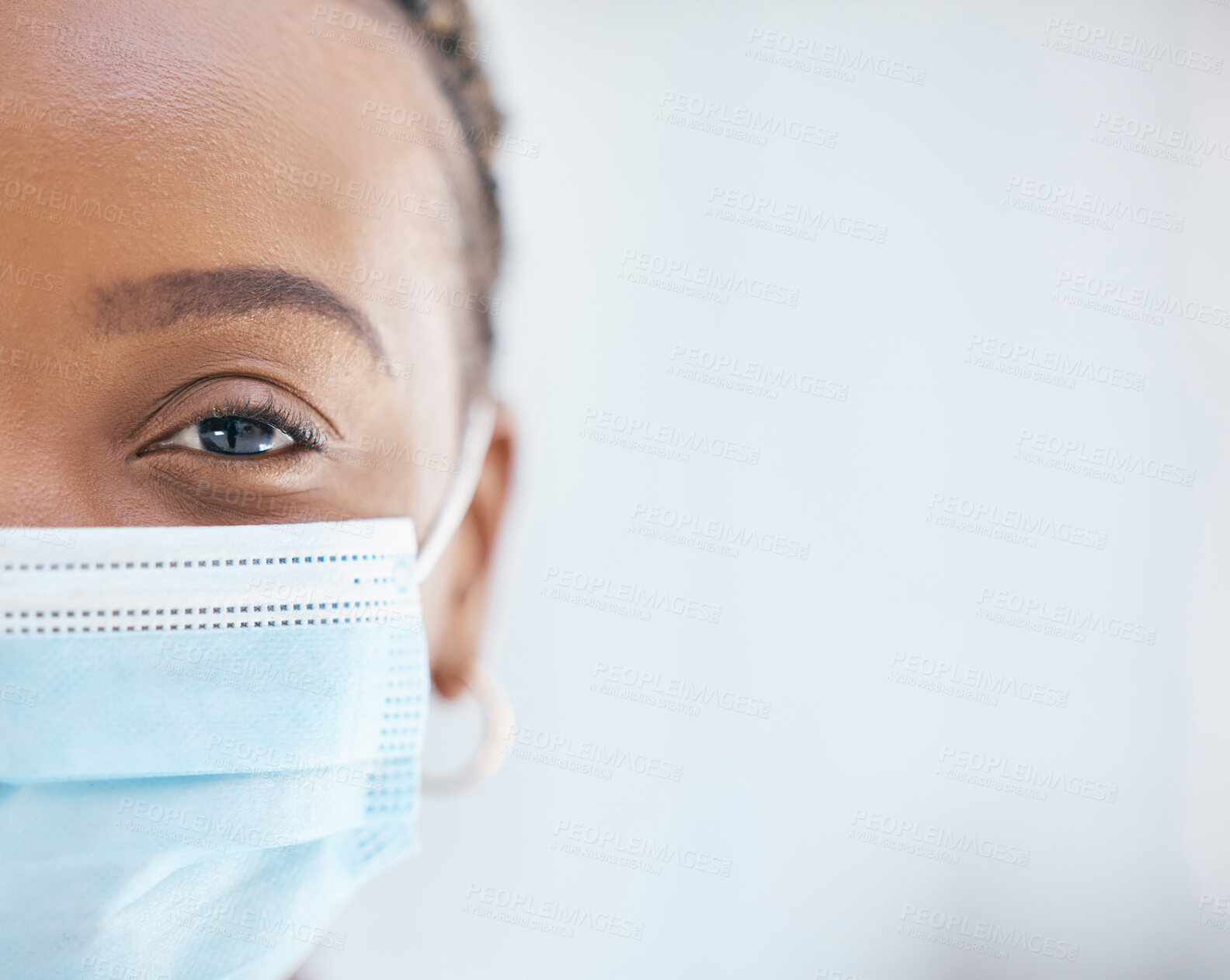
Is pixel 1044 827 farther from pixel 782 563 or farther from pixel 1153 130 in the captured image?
pixel 1153 130

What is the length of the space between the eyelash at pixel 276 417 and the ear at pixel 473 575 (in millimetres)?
357

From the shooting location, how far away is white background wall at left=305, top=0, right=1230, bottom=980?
148 centimetres

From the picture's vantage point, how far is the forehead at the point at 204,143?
0.81 m

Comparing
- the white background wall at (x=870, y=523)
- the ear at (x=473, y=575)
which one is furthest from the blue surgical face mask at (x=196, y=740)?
the white background wall at (x=870, y=523)

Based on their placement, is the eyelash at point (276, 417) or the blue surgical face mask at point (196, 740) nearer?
the blue surgical face mask at point (196, 740)

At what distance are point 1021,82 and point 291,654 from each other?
145 centimetres

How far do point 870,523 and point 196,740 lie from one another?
1070 millimetres

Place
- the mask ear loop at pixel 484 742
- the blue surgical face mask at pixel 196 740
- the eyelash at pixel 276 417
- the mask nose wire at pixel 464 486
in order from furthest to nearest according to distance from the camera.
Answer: the mask ear loop at pixel 484 742
the mask nose wire at pixel 464 486
the eyelash at pixel 276 417
the blue surgical face mask at pixel 196 740

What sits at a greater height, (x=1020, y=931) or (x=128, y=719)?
(x=128, y=719)

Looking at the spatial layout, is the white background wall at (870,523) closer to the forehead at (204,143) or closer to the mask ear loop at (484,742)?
the mask ear loop at (484,742)

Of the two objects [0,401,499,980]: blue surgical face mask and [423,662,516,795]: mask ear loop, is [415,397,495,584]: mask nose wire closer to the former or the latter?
[0,401,499,980]: blue surgical face mask

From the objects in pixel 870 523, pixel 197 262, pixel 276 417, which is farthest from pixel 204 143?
pixel 870 523

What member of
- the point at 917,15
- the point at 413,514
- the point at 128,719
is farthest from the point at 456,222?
the point at 917,15

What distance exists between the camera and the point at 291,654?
89cm
